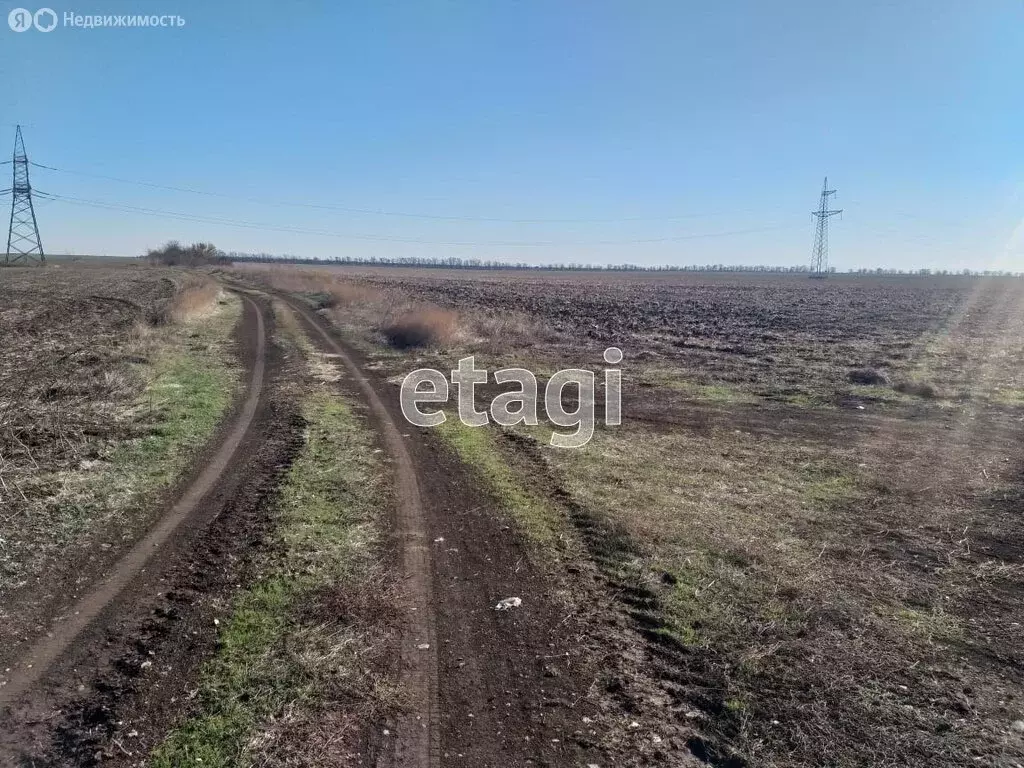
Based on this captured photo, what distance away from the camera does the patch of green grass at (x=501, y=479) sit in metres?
6.75

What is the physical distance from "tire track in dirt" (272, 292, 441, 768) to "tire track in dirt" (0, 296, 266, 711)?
2316 mm

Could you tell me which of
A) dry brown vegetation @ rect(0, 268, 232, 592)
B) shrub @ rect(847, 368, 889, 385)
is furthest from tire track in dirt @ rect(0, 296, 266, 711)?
shrub @ rect(847, 368, 889, 385)

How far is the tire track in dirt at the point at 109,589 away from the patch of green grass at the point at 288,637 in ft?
3.39

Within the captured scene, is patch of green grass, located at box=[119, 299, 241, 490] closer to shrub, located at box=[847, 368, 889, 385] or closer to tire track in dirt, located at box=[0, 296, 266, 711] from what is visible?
tire track in dirt, located at box=[0, 296, 266, 711]

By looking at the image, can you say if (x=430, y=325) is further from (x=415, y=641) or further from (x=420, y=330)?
(x=415, y=641)

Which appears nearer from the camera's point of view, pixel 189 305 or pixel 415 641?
pixel 415 641

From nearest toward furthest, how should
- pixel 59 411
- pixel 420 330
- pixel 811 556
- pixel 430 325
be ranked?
pixel 811 556, pixel 59 411, pixel 420 330, pixel 430 325

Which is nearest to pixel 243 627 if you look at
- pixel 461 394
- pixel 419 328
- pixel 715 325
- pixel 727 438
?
pixel 727 438

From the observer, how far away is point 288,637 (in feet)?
14.9

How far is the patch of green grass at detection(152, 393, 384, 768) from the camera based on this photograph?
3.60 m

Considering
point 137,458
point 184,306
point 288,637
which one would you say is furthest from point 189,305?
point 288,637

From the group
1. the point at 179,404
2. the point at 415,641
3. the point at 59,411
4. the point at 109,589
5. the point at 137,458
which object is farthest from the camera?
the point at 179,404

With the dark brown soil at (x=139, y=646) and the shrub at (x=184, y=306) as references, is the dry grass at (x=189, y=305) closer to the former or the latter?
the shrub at (x=184, y=306)

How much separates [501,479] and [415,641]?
149 inches
